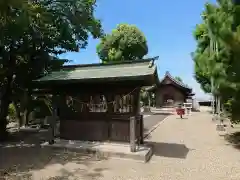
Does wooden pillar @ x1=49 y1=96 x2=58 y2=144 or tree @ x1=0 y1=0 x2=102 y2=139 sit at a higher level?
tree @ x1=0 y1=0 x2=102 y2=139

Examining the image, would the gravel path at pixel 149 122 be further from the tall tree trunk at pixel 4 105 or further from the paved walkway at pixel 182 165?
the tall tree trunk at pixel 4 105

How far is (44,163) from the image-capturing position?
8.21 m

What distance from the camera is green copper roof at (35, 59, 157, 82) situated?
363 inches

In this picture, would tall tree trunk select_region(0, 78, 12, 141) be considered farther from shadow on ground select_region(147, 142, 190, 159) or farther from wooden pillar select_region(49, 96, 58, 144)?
shadow on ground select_region(147, 142, 190, 159)

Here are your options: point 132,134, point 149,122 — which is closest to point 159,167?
point 132,134

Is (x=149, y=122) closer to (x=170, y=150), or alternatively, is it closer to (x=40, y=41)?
(x=170, y=150)

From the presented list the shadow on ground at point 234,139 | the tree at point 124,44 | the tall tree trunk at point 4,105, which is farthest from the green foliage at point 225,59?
the tree at point 124,44

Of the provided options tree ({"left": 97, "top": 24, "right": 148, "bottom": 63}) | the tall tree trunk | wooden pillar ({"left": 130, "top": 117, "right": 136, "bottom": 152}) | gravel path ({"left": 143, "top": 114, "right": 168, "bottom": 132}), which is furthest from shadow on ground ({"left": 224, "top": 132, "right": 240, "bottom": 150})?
tree ({"left": 97, "top": 24, "right": 148, "bottom": 63})

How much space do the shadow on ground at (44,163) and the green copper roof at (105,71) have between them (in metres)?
3.08

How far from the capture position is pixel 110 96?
401 inches

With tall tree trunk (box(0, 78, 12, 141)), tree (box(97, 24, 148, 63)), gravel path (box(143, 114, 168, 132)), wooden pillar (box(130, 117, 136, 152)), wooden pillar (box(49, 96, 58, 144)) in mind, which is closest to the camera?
wooden pillar (box(130, 117, 136, 152))

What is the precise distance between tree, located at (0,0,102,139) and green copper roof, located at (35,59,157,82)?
2333 mm

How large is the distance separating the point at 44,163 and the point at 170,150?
5476mm

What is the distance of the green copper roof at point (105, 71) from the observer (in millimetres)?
9219
